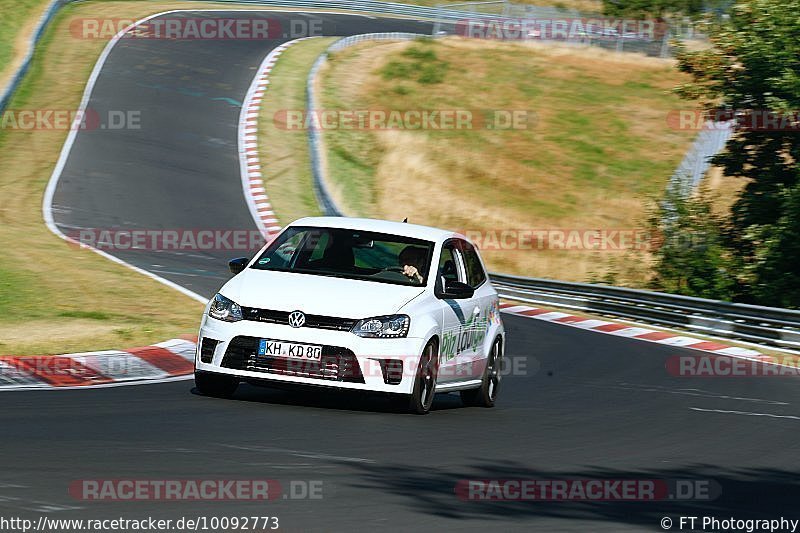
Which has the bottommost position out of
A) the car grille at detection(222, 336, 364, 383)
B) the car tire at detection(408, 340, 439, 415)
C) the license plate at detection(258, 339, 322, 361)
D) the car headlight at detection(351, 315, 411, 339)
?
the car tire at detection(408, 340, 439, 415)

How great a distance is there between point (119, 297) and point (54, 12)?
34.5m

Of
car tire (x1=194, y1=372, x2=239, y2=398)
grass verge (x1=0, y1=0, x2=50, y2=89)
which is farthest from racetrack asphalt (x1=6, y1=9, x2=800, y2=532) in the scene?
grass verge (x1=0, y1=0, x2=50, y2=89)

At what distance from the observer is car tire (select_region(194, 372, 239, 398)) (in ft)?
35.7

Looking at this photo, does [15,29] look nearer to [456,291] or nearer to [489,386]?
[489,386]

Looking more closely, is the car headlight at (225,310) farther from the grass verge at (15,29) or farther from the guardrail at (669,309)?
the grass verge at (15,29)

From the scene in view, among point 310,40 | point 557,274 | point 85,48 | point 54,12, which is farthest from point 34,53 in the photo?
point 557,274

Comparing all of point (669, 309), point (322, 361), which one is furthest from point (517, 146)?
point (322, 361)

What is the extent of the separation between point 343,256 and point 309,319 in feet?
4.21

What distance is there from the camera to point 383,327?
10523 millimetres

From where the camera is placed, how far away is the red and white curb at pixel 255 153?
31078 millimetres

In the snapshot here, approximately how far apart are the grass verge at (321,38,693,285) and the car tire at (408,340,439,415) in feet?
77.5

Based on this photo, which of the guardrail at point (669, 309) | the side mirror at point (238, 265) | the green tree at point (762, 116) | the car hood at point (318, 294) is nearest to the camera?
the car hood at point (318, 294)

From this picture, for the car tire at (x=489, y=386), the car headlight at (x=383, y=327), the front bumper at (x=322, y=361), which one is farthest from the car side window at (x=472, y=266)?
the front bumper at (x=322, y=361)

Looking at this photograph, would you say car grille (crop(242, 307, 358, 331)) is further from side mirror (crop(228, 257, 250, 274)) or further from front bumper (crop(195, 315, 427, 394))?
side mirror (crop(228, 257, 250, 274))
